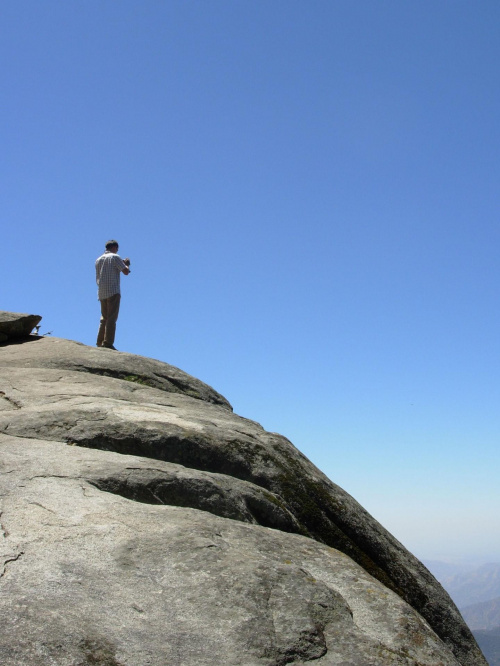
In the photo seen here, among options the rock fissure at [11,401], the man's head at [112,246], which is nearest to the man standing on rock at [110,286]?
the man's head at [112,246]

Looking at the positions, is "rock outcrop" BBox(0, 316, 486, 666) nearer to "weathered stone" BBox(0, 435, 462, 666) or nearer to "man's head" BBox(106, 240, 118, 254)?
"weathered stone" BBox(0, 435, 462, 666)

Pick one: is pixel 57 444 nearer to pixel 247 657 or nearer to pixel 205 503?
pixel 205 503

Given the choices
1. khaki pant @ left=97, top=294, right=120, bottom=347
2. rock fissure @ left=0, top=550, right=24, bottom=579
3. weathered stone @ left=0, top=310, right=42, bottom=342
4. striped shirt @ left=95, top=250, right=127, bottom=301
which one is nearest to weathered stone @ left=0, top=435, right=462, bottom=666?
rock fissure @ left=0, top=550, right=24, bottom=579

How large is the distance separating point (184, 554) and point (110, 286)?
16.3m

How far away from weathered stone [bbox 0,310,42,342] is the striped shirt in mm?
2794

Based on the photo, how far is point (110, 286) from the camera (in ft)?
71.9

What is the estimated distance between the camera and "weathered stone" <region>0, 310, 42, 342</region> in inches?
758

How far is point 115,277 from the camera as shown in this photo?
2195 cm

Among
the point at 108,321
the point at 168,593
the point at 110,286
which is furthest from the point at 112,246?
the point at 168,593

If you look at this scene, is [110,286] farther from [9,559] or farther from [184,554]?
[9,559]

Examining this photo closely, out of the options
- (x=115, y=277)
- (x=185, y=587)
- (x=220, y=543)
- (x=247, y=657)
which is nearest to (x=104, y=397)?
(x=220, y=543)

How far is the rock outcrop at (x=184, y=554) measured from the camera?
555cm

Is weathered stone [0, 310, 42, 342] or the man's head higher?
the man's head

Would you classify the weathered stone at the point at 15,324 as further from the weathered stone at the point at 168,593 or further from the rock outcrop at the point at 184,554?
the weathered stone at the point at 168,593
